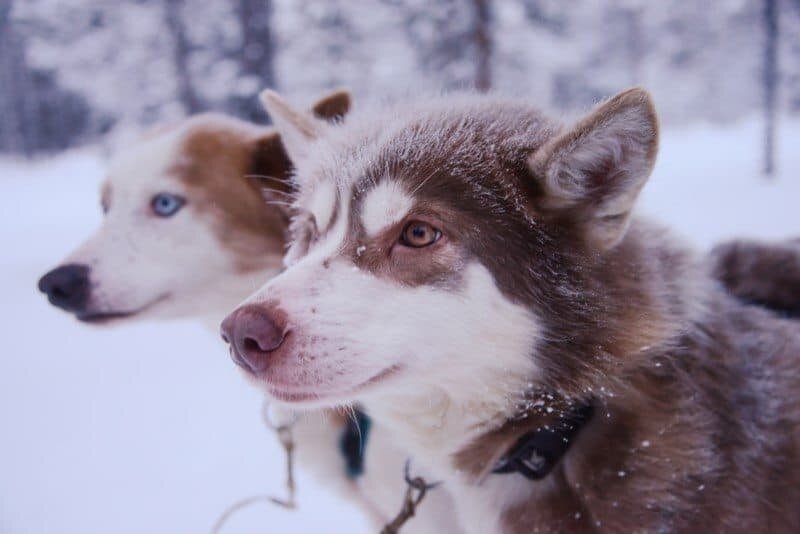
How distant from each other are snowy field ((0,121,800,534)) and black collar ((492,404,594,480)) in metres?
0.79

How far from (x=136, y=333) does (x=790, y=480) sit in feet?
18.7

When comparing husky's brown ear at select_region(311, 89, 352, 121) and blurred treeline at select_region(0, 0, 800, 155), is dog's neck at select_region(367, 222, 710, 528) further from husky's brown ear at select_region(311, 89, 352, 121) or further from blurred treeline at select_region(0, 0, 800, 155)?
husky's brown ear at select_region(311, 89, 352, 121)

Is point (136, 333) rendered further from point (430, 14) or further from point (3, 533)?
point (430, 14)

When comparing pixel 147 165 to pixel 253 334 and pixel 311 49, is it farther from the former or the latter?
pixel 311 49

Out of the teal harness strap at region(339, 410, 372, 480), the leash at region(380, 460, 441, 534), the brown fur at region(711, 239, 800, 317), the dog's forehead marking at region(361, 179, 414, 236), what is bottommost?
the teal harness strap at region(339, 410, 372, 480)

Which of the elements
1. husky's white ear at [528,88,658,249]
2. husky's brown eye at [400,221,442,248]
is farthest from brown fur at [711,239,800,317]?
husky's brown eye at [400,221,442,248]

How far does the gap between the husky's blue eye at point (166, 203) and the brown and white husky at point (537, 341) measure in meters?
1.16

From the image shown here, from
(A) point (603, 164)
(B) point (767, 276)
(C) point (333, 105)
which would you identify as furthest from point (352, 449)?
(B) point (767, 276)

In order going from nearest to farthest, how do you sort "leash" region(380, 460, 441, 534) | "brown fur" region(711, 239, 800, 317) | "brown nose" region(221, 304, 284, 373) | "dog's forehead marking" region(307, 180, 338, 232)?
"brown nose" region(221, 304, 284, 373) → "dog's forehead marking" region(307, 180, 338, 232) → "leash" region(380, 460, 441, 534) → "brown fur" region(711, 239, 800, 317)

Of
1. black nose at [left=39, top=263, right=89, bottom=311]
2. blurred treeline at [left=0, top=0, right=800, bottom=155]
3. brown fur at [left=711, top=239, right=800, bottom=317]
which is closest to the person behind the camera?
brown fur at [left=711, top=239, right=800, bottom=317]

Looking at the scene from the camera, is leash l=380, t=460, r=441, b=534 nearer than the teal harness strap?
Yes

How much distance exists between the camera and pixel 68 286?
2.35 metres

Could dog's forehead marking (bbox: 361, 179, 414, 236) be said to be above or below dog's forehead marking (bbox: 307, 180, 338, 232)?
above

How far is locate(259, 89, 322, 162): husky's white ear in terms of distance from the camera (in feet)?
7.25
